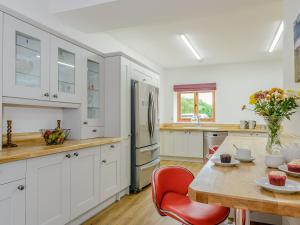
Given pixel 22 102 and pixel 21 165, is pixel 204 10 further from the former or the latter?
pixel 21 165

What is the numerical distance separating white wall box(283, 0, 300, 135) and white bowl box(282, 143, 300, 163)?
2.01ft

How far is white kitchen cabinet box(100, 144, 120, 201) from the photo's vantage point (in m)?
2.70

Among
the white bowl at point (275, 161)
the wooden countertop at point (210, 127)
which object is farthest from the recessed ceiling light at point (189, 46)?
the white bowl at point (275, 161)

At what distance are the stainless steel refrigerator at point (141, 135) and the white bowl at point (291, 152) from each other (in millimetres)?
2227

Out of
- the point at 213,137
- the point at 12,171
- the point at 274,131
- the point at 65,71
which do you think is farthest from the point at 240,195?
the point at 213,137

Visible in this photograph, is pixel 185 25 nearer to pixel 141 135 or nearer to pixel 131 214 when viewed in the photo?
pixel 141 135

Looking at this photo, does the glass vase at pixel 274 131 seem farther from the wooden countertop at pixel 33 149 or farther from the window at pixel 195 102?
the window at pixel 195 102

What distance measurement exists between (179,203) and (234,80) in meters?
5.12

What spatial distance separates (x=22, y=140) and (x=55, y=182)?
608 millimetres

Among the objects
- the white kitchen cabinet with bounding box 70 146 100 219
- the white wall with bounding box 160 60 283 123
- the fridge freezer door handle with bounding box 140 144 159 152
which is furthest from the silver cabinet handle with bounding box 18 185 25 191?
the white wall with bounding box 160 60 283 123

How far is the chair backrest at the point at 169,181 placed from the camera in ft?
4.68

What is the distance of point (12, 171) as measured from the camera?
1603 mm

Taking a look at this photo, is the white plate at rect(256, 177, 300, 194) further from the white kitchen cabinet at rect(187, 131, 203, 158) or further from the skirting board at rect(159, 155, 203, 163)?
the skirting board at rect(159, 155, 203, 163)

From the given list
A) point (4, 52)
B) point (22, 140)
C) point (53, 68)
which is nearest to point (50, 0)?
point (53, 68)
